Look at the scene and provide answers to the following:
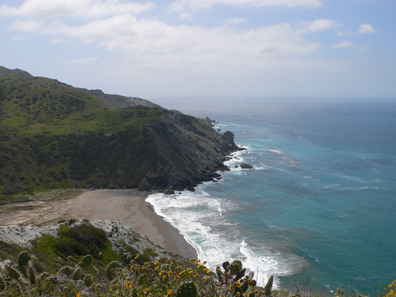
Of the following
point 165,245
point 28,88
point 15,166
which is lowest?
point 165,245

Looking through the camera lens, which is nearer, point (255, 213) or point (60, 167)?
point (255, 213)

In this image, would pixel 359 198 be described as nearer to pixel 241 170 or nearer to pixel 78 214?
pixel 241 170

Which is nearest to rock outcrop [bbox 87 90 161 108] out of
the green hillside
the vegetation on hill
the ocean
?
the green hillside

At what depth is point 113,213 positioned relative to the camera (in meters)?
52.1

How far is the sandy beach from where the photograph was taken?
42.8 meters

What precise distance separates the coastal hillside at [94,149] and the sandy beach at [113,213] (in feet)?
21.7

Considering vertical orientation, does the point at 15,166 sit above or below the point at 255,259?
above

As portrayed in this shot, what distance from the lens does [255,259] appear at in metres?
36.8

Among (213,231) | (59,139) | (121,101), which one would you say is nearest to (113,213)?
(213,231)

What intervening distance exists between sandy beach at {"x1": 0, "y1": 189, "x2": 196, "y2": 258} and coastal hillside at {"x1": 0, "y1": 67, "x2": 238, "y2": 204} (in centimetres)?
661

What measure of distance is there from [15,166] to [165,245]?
139ft

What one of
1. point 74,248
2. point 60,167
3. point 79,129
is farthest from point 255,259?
point 79,129

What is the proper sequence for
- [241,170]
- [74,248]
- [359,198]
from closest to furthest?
[74,248] → [359,198] → [241,170]

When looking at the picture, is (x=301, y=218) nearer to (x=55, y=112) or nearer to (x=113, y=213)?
(x=113, y=213)
